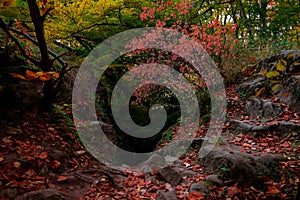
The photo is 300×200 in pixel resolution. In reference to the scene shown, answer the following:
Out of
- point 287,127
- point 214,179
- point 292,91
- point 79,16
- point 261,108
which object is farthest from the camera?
point 79,16

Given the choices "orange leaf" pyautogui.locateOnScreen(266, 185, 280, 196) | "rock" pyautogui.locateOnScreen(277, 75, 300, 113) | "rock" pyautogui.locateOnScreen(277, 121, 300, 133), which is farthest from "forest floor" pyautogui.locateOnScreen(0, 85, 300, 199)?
"rock" pyautogui.locateOnScreen(277, 75, 300, 113)

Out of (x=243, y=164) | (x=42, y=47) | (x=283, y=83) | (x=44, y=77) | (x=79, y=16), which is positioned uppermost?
(x=79, y=16)

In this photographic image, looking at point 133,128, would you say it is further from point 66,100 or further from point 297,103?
point 297,103

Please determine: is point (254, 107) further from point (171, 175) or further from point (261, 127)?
point (171, 175)

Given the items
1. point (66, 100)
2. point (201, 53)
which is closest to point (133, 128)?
point (66, 100)

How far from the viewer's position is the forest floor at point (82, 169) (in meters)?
2.66

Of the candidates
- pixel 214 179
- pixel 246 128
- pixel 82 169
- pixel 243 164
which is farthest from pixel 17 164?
pixel 246 128

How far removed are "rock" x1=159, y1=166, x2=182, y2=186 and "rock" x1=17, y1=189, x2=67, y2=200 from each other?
4.59 feet

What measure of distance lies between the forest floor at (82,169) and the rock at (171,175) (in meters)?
0.07

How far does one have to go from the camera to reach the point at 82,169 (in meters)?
3.49

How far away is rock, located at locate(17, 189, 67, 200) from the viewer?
241cm

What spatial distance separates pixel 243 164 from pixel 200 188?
0.65 m

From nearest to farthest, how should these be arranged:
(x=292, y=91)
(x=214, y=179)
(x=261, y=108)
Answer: (x=214, y=179), (x=292, y=91), (x=261, y=108)

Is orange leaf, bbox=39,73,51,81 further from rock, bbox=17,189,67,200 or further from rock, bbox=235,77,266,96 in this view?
rock, bbox=235,77,266,96
